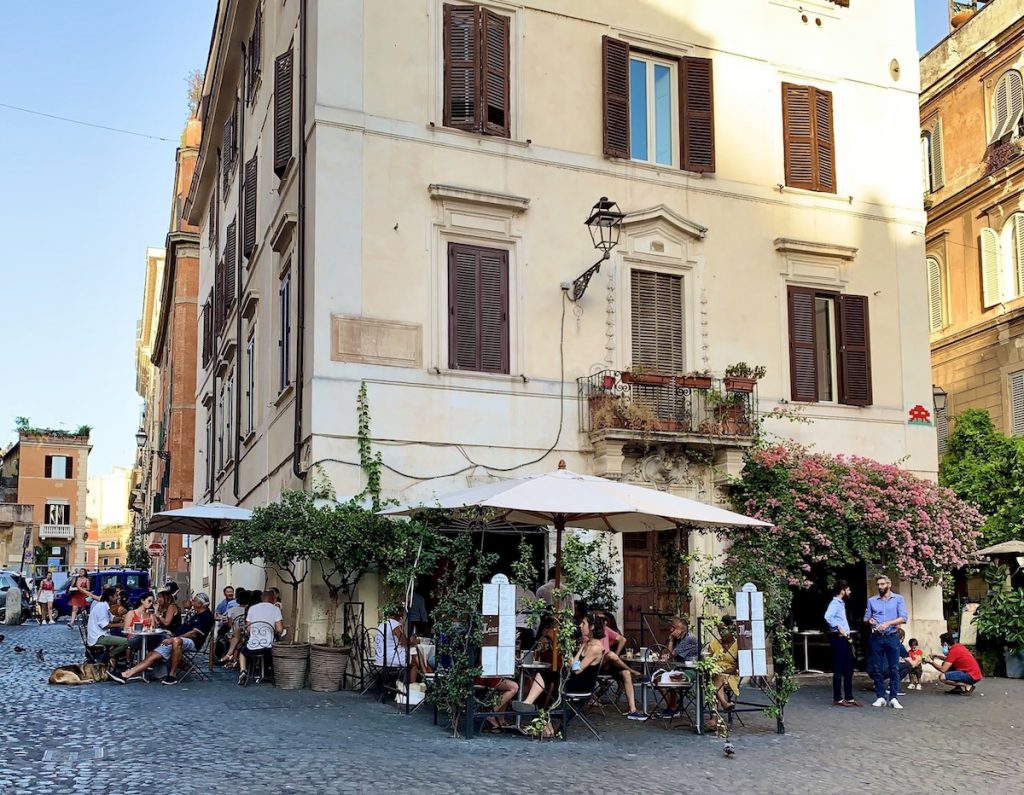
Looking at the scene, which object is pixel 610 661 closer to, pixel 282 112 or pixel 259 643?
pixel 259 643

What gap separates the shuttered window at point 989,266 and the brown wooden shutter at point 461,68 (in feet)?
50.5

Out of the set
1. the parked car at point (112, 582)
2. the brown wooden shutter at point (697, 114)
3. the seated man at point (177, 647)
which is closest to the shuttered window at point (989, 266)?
the brown wooden shutter at point (697, 114)

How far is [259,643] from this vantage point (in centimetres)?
1633

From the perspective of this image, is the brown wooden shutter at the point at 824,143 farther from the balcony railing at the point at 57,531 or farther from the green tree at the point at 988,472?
the balcony railing at the point at 57,531

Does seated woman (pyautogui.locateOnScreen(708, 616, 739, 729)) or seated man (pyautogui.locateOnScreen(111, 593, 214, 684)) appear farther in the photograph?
seated man (pyautogui.locateOnScreen(111, 593, 214, 684))

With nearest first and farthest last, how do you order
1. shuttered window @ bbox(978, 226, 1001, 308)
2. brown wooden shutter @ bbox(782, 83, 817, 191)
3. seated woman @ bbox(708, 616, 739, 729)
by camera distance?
seated woman @ bbox(708, 616, 739, 729) < brown wooden shutter @ bbox(782, 83, 817, 191) < shuttered window @ bbox(978, 226, 1001, 308)

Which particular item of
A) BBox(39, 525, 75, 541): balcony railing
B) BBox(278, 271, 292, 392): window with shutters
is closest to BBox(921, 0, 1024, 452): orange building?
BBox(278, 271, 292, 392): window with shutters

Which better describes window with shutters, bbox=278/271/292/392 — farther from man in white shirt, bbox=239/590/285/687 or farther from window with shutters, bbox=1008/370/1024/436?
window with shutters, bbox=1008/370/1024/436

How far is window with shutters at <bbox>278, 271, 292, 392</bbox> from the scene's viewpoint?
60.4 ft

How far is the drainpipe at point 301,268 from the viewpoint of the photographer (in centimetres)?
1695

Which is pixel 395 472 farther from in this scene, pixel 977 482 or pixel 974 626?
pixel 977 482

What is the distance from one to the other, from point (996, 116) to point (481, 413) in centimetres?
1740

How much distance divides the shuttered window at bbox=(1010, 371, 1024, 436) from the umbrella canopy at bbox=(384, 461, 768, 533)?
50.9 feet

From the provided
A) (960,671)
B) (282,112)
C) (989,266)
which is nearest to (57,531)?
(989,266)
